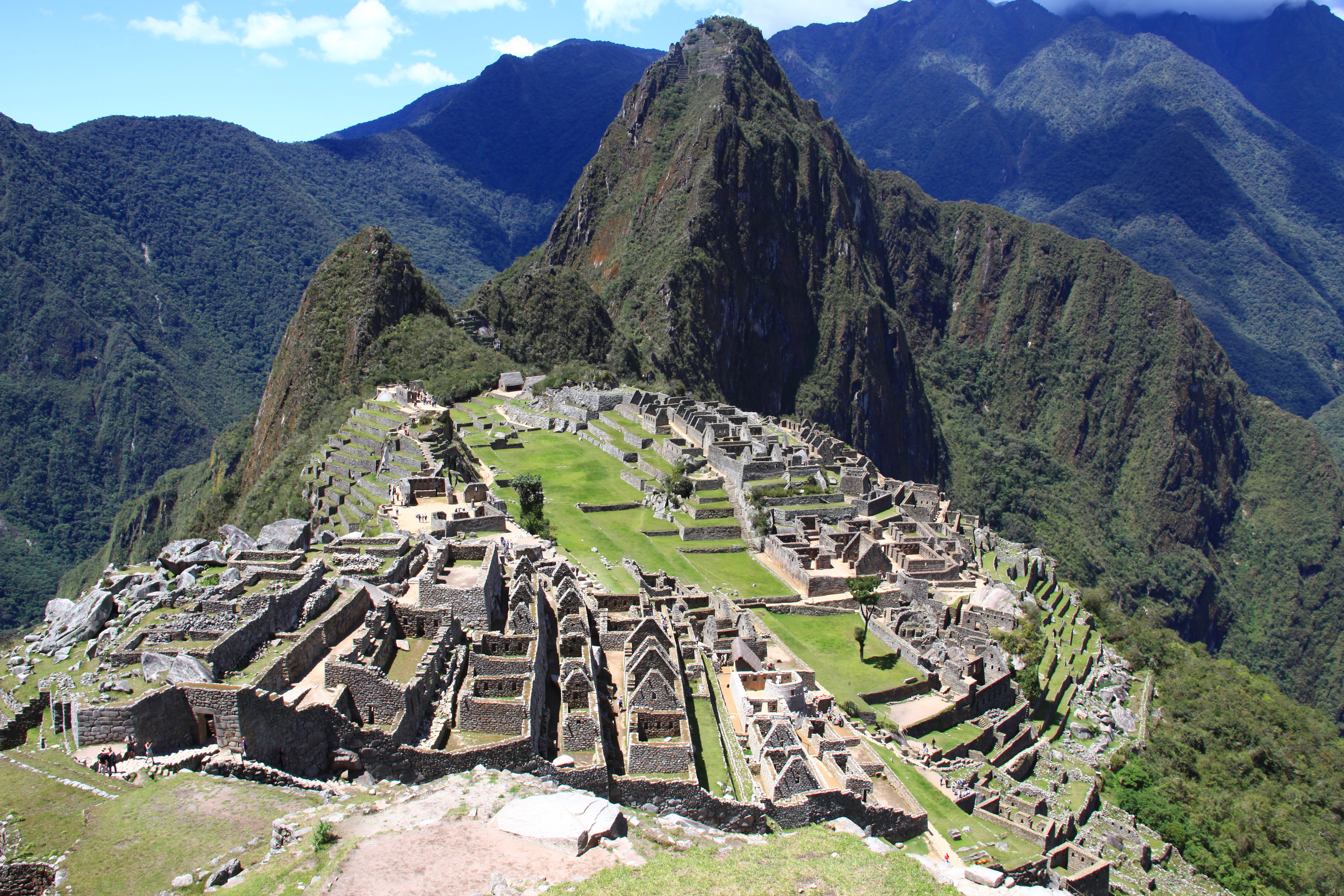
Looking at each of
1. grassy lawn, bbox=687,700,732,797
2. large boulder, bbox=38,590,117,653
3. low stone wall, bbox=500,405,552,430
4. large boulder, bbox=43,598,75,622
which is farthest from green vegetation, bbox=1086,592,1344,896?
low stone wall, bbox=500,405,552,430

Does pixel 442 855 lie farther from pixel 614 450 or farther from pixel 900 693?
pixel 614 450

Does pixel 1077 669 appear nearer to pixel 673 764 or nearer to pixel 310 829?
pixel 673 764

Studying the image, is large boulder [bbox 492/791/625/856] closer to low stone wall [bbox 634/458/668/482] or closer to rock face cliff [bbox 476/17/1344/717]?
low stone wall [bbox 634/458/668/482]

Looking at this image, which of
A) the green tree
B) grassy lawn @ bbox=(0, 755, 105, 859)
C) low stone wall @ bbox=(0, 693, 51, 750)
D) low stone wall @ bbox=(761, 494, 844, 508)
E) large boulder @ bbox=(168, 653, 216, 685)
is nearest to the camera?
grassy lawn @ bbox=(0, 755, 105, 859)

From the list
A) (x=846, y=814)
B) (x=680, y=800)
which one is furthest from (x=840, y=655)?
(x=680, y=800)

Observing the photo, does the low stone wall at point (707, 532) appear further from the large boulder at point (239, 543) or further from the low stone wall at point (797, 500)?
the large boulder at point (239, 543)

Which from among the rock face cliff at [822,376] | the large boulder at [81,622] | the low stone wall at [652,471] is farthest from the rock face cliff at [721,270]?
the large boulder at [81,622]
